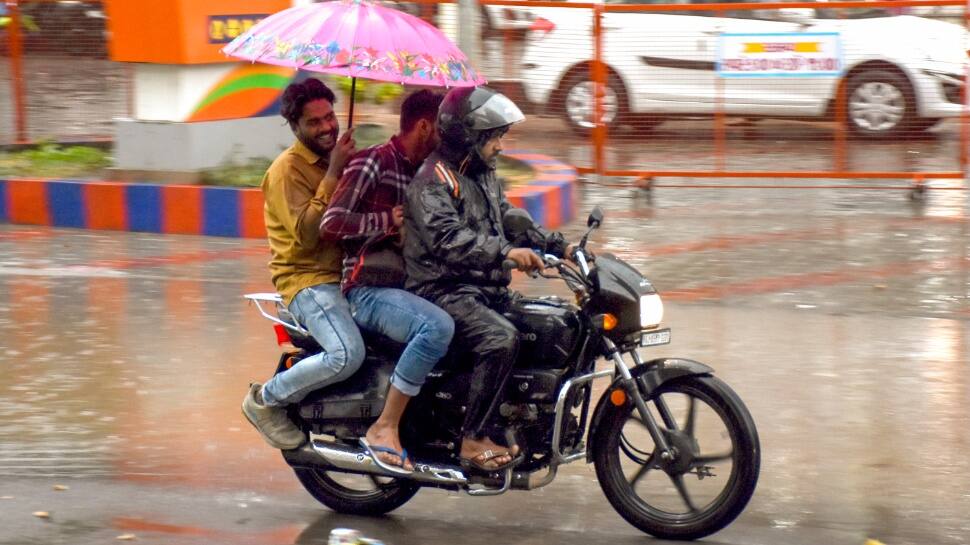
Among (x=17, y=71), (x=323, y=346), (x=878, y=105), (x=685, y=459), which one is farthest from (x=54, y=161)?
(x=685, y=459)

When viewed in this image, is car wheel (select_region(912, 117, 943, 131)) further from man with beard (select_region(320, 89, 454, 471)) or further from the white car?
man with beard (select_region(320, 89, 454, 471))

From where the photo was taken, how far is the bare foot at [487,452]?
15.0ft

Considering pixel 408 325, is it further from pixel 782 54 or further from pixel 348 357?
pixel 782 54

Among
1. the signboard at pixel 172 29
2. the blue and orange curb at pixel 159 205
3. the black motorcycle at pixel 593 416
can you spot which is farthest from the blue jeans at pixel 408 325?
the signboard at pixel 172 29

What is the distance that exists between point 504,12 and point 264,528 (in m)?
7.71

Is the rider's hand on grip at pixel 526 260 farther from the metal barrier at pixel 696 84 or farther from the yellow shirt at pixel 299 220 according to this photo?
the metal barrier at pixel 696 84

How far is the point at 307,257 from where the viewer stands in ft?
15.8

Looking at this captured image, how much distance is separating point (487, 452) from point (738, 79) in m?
7.32

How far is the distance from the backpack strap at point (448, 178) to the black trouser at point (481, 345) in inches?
12.5

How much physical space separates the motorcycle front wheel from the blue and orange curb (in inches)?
196

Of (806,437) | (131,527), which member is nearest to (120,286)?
(131,527)

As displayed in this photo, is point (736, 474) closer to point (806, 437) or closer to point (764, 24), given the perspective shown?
point (806, 437)

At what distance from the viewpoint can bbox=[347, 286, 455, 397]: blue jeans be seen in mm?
4512

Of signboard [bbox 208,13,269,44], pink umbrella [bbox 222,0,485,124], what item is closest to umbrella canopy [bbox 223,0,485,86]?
pink umbrella [bbox 222,0,485,124]
